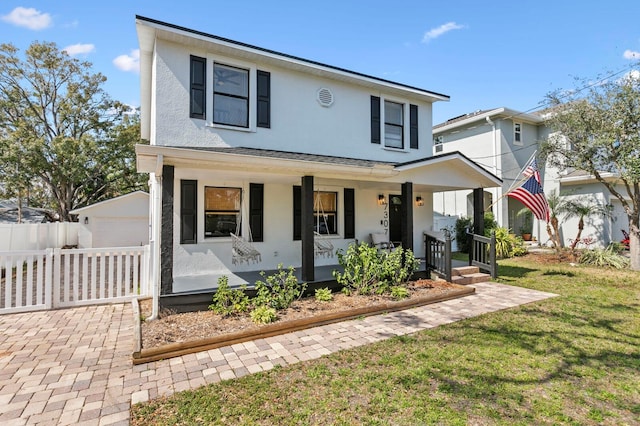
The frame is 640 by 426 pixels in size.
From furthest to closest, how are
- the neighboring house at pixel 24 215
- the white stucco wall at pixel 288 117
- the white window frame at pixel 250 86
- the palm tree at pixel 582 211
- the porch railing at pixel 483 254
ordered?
the neighboring house at pixel 24 215 < the palm tree at pixel 582 211 < the porch railing at pixel 483 254 < the white window frame at pixel 250 86 < the white stucco wall at pixel 288 117

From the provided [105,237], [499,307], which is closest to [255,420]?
[499,307]

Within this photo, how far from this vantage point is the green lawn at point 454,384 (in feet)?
9.58

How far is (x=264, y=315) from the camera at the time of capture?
5.13m

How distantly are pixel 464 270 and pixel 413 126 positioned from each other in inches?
189

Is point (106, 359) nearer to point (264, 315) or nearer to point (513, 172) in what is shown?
point (264, 315)

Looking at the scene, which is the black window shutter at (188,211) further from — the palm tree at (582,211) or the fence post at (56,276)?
the palm tree at (582,211)

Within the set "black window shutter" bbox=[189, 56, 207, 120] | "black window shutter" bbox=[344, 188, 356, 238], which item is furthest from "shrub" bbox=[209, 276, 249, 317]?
"black window shutter" bbox=[344, 188, 356, 238]

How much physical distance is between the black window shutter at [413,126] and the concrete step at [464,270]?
4.09 metres

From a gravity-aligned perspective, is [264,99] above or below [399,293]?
above

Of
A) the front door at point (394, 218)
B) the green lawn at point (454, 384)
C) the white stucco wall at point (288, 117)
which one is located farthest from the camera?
the front door at point (394, 218)

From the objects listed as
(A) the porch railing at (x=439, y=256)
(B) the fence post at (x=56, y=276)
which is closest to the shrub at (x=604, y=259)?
(A) the porch railing at (x=439, y=256)

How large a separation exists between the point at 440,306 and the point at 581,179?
42.1ft

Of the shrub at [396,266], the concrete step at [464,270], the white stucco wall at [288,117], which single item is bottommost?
the concrete step at [464,270]

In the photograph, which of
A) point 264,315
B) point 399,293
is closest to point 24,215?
point 264,315
